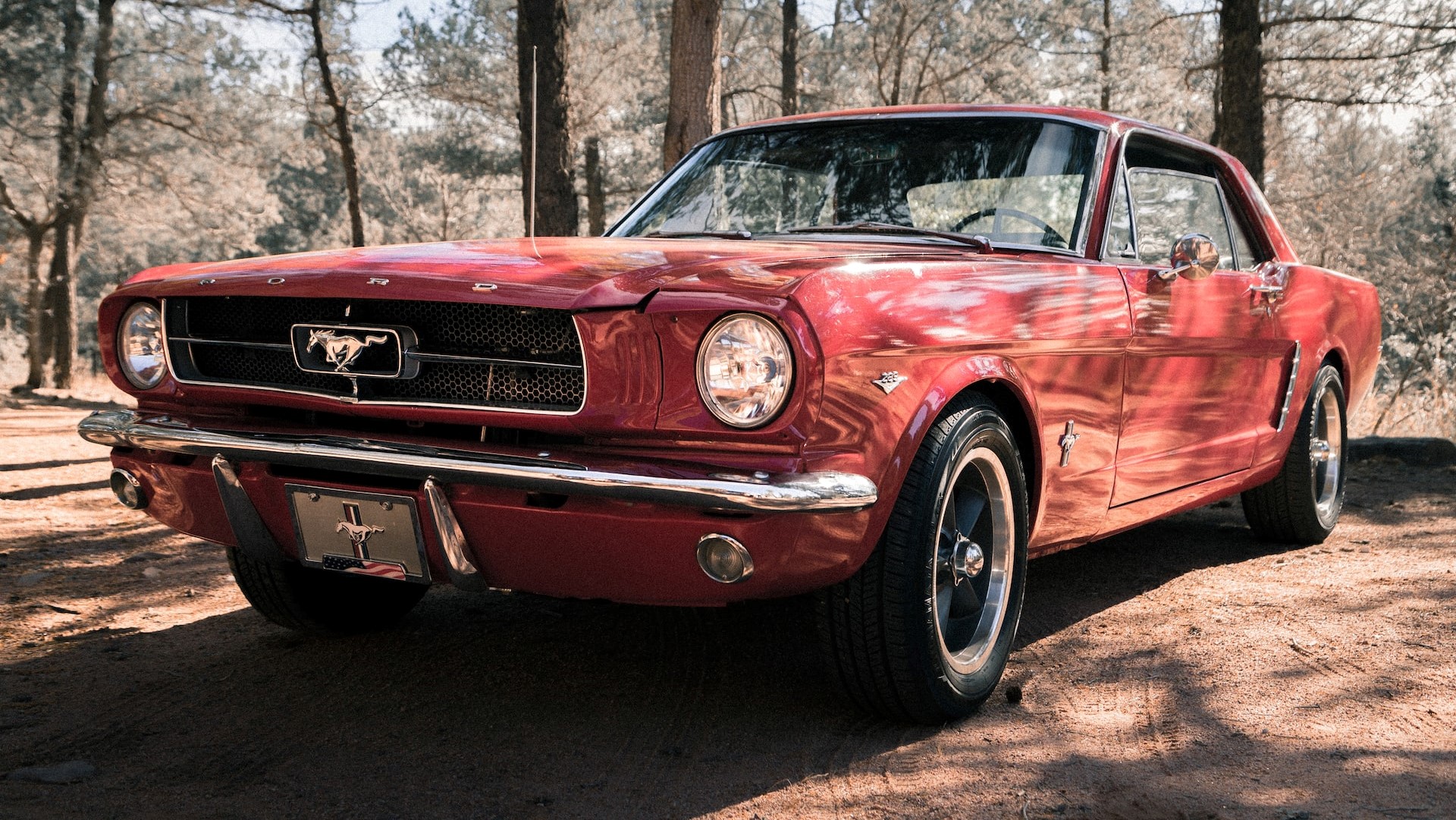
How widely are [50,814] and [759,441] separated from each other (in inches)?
61.3

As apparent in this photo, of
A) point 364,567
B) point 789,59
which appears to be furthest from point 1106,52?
point 364,567

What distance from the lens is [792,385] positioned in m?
2.42

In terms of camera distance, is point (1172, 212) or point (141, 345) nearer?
point (141, 345)

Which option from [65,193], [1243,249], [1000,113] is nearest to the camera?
[1000,113]

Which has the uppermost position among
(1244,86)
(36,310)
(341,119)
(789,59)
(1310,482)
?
(789,59)

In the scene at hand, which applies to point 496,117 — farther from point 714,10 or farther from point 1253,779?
point 1253,779

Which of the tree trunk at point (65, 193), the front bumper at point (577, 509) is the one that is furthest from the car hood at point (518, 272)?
the tree trunk at point (65, 193)

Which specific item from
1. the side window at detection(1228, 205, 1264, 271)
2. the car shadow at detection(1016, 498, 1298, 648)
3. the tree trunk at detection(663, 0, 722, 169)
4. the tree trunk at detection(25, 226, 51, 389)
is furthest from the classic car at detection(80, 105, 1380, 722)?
the tree trunk at detection(25, 226, 51, 389)

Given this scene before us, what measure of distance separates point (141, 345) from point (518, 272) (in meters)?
1.19

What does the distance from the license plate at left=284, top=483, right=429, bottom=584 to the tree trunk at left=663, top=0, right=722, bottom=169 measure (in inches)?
233

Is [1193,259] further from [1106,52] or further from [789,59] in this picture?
[1106,52]

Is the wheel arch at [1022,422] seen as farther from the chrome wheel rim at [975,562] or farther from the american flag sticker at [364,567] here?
the american flag sticker at [364,567]

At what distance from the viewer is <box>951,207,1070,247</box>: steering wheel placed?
12.0 ft

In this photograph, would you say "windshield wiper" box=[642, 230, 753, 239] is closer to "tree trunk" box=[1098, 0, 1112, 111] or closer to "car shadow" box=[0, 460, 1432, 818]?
"car shadow" box=[0, 460, 1432, 818]
